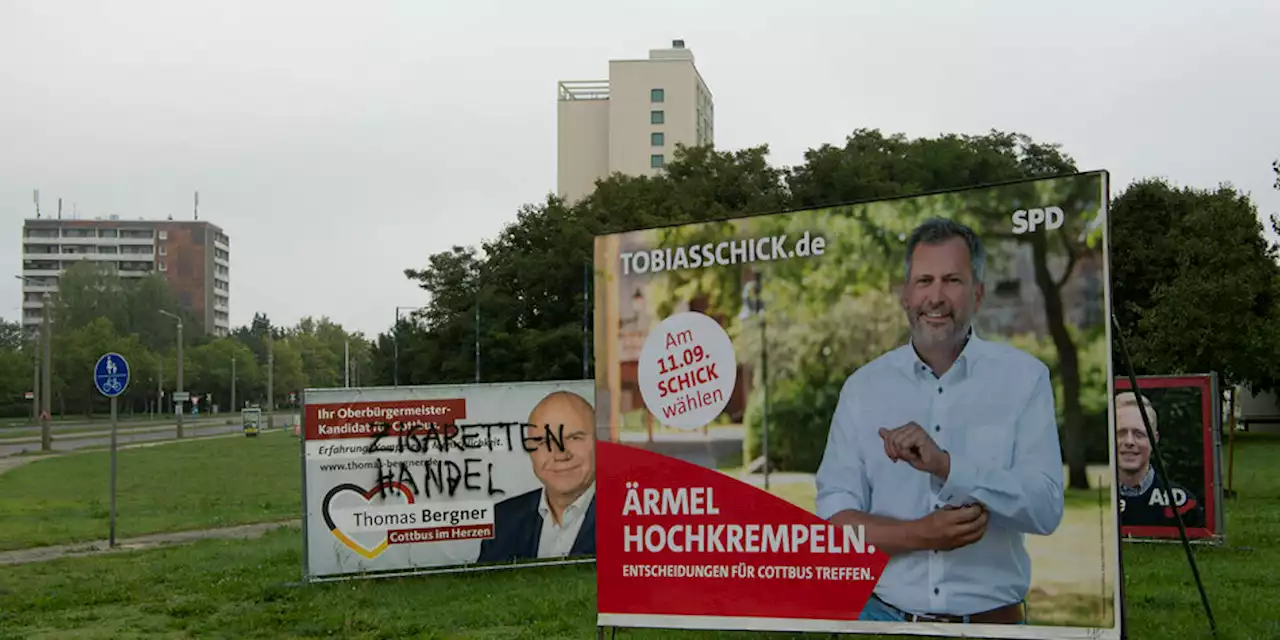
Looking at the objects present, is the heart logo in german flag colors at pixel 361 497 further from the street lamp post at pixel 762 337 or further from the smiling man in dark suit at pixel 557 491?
the street lamp post at pixel 762 337

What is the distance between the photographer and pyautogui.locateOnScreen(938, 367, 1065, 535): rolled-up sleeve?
6.70m

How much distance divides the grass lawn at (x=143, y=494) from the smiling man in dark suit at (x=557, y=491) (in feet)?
25.7

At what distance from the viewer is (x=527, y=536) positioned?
1362cm

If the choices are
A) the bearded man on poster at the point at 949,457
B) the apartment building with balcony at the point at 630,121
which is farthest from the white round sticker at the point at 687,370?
the apartment building with balcony at the point at 630,121

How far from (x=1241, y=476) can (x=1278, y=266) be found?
11990 millimetres

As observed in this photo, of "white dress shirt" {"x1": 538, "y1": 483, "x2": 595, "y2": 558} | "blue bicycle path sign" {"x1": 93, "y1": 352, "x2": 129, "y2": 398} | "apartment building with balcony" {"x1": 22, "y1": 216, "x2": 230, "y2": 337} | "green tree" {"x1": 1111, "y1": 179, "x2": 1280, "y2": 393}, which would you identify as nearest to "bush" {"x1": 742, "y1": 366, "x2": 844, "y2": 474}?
"white dress shirt" {"x1": 538, "y1": 483, "x2": 595, "y2": 558}

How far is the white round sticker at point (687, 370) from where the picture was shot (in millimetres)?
7836

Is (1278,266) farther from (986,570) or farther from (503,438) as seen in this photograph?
(986,570)

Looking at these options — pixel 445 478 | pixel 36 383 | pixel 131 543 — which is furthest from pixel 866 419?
pixel 36 383

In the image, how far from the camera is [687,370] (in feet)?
26.0

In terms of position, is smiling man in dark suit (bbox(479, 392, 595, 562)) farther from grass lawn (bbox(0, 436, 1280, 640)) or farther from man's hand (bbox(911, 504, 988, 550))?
man's hand (bbox(911, 504, 988, 550))

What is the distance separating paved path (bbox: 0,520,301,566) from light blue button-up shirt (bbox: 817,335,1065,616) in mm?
13265

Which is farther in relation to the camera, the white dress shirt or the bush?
the white dress shirt

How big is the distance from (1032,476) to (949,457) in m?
0.45
